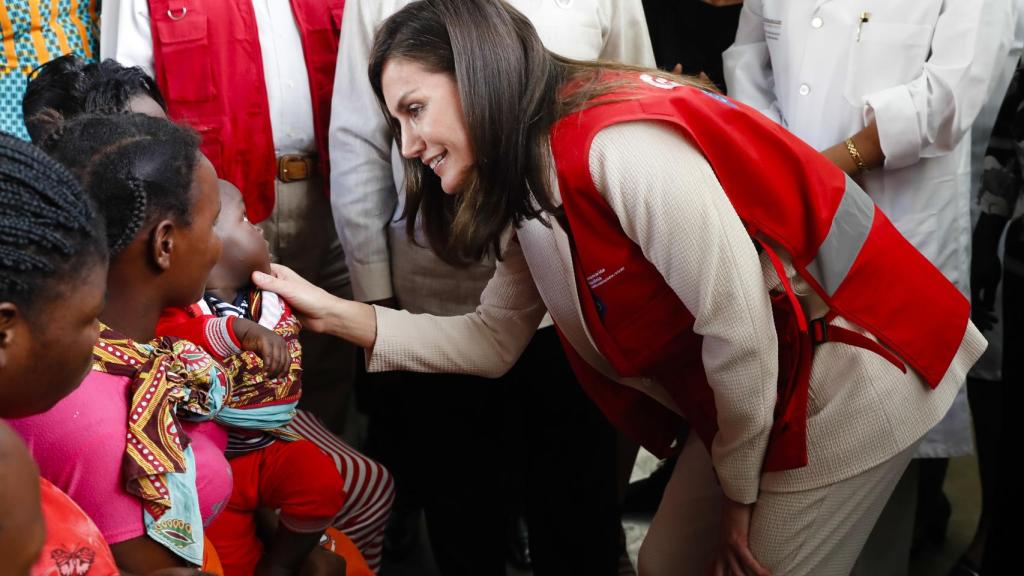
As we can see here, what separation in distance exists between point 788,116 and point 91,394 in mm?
1928

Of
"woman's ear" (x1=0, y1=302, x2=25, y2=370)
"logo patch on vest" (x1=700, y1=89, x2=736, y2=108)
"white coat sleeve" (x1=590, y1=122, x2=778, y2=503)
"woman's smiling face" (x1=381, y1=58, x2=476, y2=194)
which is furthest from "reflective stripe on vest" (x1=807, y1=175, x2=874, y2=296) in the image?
"woman's ear" (x1=0, y1=302, x2=25, y2=370)

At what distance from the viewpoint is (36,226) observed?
971 mm

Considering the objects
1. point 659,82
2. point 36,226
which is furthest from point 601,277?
point 36,226

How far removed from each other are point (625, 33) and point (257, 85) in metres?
0.93

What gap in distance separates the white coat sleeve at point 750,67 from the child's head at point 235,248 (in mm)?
1476

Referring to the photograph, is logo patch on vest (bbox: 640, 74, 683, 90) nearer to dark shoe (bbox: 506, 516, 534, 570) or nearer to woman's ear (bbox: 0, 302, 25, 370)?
woman's ear (bbox: 0, 302, 25, 370)

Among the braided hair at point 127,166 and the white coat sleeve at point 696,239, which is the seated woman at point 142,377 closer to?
the braided hair at point 127,166

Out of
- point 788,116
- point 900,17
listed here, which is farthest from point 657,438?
point 900,17

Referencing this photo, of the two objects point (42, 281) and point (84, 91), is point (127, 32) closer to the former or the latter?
point (84, 91)

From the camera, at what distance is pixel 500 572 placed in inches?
99.1

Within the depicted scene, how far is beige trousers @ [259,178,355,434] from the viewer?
2568 mm

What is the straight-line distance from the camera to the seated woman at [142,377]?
3.98 feet

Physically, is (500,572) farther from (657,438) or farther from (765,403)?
(765,403)

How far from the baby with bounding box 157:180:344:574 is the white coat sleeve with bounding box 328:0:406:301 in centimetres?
64
